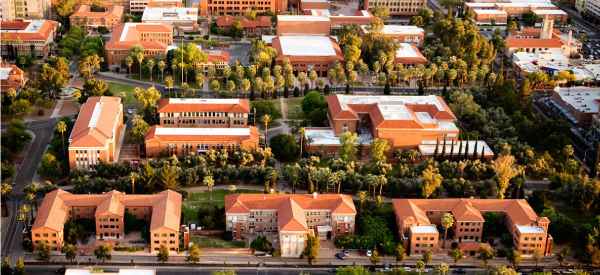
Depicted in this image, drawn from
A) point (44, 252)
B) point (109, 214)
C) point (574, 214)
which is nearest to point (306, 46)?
point (574, 214)

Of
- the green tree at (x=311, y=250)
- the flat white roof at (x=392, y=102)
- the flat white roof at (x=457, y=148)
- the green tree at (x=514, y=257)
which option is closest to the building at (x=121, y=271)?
the green tree at (x=311, y=250)

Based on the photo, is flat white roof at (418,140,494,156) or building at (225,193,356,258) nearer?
building at (225,193,356,258)

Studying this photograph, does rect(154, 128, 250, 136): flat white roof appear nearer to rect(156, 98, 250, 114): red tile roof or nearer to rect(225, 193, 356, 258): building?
rect(156, 98, 250, 114): red tile roof

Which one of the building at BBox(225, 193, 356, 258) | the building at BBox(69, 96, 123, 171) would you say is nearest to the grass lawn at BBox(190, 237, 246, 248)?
the building at BBox(225, 193, 356, 258)

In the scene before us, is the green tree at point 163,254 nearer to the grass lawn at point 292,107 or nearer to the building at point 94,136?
the building at point 94,136

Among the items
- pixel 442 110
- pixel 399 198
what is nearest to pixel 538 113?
pixel 442 110

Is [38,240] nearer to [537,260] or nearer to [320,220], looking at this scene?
[320,220]

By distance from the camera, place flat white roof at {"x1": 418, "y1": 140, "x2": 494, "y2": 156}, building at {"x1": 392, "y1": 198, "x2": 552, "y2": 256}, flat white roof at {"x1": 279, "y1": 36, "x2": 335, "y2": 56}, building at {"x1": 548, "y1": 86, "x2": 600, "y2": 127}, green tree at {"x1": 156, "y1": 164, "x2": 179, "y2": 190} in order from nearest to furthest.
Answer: building at {"x1": 392, "y1": 198, "x2": 552, "y2": 256} < green tree at {"x1": 156, "y1": 164, "x2": 179, "y2": 190} < flat white roof at {"x1": 418, "y1": 140, "x2": 494, "y2": 156} < building at {"x1": 548, "y1": 86, "x2": 600, "y2": 127} < flat white roof at {"x1": 279, "y1": 36, "x2": 335, "y2": 56}
